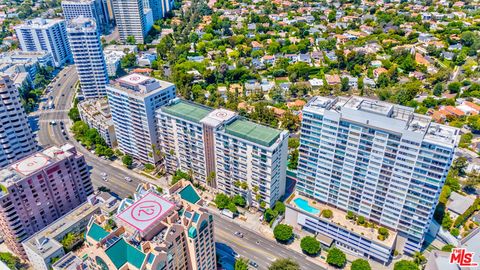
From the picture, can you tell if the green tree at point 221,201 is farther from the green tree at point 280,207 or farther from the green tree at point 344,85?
the green tree at point 344,85

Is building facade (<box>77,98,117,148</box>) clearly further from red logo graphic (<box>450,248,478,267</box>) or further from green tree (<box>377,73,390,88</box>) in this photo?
green tree (<box>377,73,390,88</box>)

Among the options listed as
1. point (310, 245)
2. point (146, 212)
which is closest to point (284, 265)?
point (310, 245)

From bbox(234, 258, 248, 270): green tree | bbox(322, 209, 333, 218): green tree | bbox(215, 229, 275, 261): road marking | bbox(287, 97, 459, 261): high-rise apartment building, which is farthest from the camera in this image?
bbox(215, 229, 275, 261): road marking

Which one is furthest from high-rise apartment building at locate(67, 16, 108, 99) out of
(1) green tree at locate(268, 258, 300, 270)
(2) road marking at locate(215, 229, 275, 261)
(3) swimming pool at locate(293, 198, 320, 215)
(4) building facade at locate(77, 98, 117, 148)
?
(1) green tree at locate(268, 258, 300, 270)

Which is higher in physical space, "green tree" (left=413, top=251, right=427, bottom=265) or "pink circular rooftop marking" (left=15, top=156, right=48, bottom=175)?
"pink circular rooftop marking" (left=15, top=156, right=48, bottom=175)

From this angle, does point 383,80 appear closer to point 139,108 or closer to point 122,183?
point 139,108

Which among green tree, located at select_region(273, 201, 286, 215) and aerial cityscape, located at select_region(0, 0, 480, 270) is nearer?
aerial cityscape, located at select_region(0, 0, 480, 270)

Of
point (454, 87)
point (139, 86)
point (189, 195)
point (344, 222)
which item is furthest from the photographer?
point (454, 87)
